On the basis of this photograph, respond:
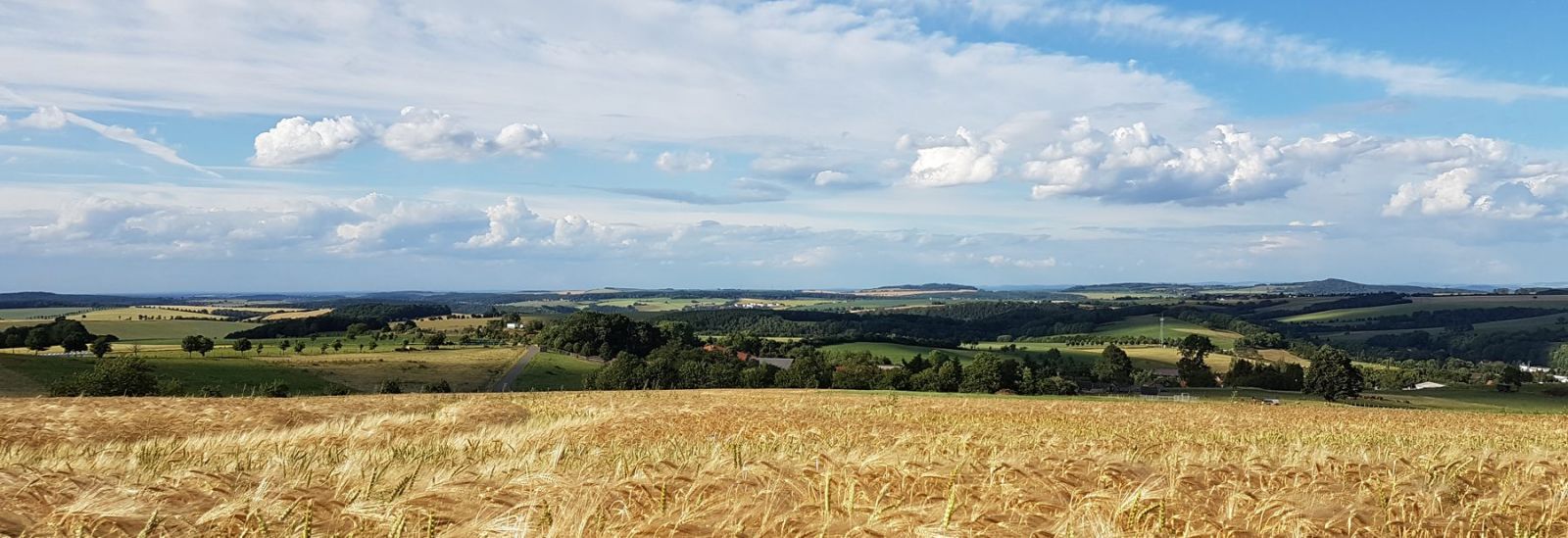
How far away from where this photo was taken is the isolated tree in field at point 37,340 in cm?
10804

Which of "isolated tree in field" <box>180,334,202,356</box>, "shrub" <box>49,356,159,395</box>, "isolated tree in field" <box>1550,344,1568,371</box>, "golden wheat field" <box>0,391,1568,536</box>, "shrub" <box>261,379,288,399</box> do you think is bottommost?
"isolated tree in field" <box>1550,344,1568,371</box>

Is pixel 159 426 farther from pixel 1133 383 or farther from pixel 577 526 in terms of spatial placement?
pixel 1133 383

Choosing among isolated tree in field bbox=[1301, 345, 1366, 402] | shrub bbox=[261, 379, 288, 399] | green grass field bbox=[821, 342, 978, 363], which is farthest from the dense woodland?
isolated tree in field bbox=[1301, 345, 1366, 402]

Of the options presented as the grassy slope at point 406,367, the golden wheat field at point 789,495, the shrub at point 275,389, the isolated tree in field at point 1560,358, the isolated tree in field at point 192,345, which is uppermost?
the golden wheat field at point 789,495

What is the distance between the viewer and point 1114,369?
99.9 meters

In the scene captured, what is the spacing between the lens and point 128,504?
426cm

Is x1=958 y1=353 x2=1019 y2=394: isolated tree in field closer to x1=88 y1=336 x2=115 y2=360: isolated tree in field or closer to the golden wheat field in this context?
the golden wheat field

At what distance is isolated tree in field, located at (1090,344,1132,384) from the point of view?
326 ft

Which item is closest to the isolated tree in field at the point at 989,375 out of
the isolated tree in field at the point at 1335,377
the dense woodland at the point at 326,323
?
the isolated tree in field at the point at 1335,377

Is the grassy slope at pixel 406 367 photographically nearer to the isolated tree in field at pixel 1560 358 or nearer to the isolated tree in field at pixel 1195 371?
the isolated tree in field at pixel 1195 371

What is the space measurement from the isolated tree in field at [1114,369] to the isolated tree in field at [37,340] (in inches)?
4798

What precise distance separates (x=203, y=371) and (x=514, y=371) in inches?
1092

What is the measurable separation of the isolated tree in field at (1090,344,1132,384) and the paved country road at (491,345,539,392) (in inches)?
2434

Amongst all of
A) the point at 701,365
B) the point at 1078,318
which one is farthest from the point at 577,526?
the point at 1078,318
